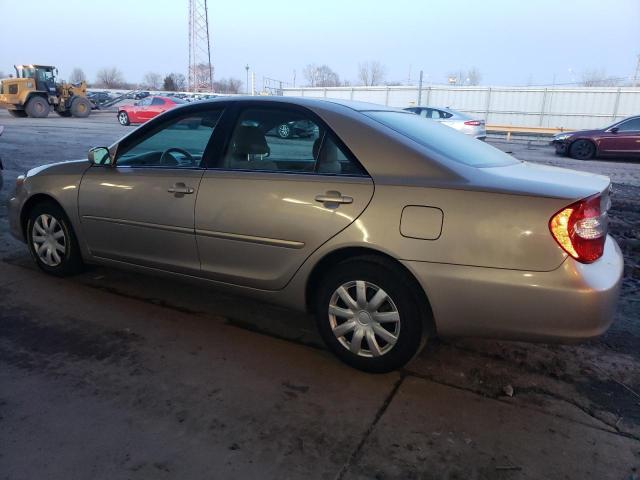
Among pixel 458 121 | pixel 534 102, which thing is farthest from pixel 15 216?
pixel 534 102

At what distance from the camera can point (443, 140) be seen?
3338mm

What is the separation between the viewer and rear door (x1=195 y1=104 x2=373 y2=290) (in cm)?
300

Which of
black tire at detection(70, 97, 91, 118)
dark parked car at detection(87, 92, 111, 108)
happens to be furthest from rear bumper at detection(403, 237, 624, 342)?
dark parked car at detection(87, 92, 111, 108)

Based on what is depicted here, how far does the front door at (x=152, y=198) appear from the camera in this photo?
3586 millimetres

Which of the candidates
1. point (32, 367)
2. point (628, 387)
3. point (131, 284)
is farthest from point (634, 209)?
point (32, 367)

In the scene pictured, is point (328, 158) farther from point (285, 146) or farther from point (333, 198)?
point (285, 146)

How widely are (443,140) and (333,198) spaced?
895 millimetres

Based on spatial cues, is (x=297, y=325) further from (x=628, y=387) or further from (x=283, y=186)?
(x=628, y=387)

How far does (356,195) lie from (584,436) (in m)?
1.67

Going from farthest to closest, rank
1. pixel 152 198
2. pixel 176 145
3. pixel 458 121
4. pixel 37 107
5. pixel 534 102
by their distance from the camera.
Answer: pixel 534 102 → pixel 37 107 → pixel 458 121 → pixel 176 145 → pixel 152 198

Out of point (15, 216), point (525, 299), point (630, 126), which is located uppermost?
point (630, 126)

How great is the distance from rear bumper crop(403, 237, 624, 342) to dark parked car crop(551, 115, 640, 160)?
14.0m

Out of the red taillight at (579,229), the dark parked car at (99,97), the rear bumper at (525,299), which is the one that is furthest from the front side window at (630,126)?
the dark parked car at (99,97)

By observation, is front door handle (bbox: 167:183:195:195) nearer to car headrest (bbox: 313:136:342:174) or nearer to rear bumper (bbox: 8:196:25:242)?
car headrest (bbox: 313:136:342:174)
